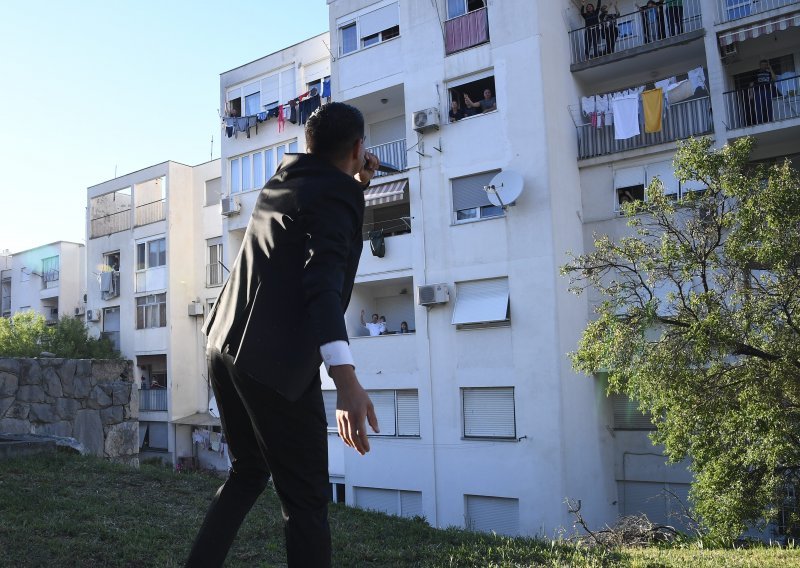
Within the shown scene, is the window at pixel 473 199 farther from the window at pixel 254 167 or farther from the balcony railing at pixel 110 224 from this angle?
the balcony railing at pixel 110 224

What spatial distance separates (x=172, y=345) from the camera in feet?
117

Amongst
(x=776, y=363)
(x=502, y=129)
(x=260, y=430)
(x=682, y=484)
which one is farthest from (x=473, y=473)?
(x=260, y=430)

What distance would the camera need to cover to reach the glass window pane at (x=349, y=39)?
82.7 ft

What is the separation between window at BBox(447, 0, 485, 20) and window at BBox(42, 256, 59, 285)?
33607 mm

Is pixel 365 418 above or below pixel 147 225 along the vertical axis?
below

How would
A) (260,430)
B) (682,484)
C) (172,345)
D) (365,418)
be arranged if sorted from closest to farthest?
1. (365,418)
2. (260,430)
3. (682,484)
4. (172,345)

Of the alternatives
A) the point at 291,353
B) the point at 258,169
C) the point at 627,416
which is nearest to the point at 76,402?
the point at 291,353

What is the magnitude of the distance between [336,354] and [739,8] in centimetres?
2055

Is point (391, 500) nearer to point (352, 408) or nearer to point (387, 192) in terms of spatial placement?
point (387, 192)

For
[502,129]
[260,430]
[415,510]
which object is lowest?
[415,510]

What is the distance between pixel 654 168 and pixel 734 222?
374 inches

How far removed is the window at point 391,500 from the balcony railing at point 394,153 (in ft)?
31.2

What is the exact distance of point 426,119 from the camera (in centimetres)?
2238

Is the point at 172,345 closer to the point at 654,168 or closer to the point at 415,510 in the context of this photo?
the point at 415,510
